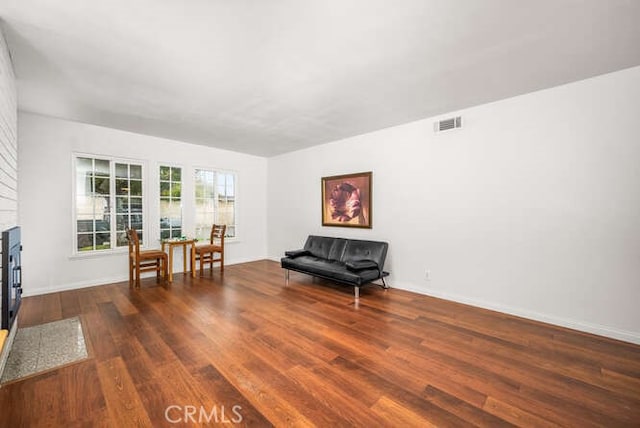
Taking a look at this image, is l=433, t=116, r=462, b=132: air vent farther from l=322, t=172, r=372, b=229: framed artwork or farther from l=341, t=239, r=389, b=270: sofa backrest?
l=341, t=239, r=389, b=270: sofa backrest

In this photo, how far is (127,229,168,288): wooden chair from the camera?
4.26 m

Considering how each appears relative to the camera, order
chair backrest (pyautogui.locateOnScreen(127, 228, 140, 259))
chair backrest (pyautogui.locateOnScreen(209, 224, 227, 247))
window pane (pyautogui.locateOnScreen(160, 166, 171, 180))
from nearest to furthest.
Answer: chair backrest (pyautogui.locateOnScreen(127, 228, 140, 259)) → window pane (pyautogui.locateOnScreen(160, 166, 171, 180)) → chair backrest (pyautogui.locateOnScreen(209, 224, 227, 247))

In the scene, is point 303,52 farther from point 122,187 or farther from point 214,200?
point 214,200

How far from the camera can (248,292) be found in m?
4.11

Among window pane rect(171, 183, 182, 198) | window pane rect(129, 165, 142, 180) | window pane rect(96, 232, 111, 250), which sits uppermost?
window pane rect(129, 165, 142, 180)

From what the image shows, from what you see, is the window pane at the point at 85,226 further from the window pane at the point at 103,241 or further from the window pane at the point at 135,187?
the window pane at the point at 135,187

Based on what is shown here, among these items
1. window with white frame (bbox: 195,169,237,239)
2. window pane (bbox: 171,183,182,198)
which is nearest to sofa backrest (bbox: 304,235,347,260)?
window with white frame (bbox: 195,169,237,239)

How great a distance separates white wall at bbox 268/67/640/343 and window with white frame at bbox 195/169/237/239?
344 centimetres

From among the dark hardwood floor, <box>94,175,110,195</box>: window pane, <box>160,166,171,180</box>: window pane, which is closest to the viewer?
the dark hardwood floor

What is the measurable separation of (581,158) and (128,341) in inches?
191

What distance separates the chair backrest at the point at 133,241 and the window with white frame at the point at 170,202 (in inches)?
25.7

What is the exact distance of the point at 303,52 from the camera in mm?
2275

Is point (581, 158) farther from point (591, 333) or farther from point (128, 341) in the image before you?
point (128, 341)

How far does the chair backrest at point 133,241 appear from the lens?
4142mm
